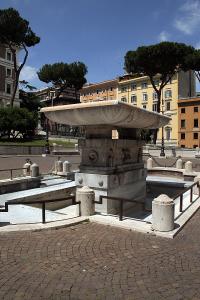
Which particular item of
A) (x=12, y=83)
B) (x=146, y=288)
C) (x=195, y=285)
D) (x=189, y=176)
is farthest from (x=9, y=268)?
(x=12, y=83)

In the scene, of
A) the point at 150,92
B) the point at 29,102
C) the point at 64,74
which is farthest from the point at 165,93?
the point at 29,102

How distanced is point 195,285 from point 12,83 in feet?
213

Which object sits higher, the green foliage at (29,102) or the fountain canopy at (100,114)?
the green foliage at (29,102)

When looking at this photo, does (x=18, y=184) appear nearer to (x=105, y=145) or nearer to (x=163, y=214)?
(x=105, y=145)

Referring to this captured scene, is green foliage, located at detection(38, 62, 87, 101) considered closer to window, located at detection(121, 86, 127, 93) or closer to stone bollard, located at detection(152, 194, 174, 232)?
window, located at detection(121, 86, 127, 93)

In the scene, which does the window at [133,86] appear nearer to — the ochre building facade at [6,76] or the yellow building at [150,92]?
the yellow building at [150,92]

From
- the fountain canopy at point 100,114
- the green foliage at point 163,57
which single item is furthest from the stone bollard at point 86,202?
the green foliage at point 163,57

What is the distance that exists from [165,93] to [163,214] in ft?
200

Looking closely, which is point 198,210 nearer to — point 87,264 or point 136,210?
point 136,210

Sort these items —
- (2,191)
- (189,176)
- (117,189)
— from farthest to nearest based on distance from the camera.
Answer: (189,176)
(2,191)
(117,189)

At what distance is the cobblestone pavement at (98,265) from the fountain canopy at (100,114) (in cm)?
309

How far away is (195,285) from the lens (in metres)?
4.83

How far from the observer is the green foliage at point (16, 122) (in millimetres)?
44969

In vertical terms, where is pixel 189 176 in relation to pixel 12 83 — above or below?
below
